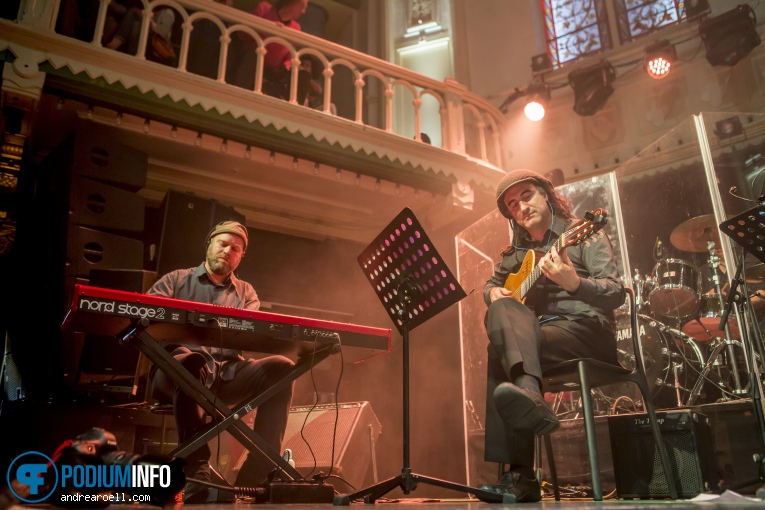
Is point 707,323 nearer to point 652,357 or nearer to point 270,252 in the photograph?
point 652,357

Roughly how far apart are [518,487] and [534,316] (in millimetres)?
665

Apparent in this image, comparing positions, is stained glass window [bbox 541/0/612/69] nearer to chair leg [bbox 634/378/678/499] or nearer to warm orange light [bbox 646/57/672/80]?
warm orange light [bbox 646/57/672/80]

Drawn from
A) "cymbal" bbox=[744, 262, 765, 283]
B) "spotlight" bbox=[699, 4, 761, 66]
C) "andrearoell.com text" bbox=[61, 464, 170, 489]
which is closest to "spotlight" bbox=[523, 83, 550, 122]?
"spotlight" bbox=[699, 4, 761, 66]

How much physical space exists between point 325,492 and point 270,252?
166 inches

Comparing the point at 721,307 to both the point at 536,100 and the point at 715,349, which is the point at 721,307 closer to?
the point at 715,349

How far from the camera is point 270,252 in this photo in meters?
6.28

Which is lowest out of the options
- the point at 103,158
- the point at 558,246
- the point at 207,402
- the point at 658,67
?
the point at 207,402

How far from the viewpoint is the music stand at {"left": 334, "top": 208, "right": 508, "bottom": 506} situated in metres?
2.34

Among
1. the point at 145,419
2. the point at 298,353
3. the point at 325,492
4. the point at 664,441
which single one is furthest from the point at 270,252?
the point at 664,441

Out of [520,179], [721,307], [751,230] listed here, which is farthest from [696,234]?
[520,179]

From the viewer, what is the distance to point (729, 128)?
203 inches

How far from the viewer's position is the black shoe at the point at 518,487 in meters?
2.08

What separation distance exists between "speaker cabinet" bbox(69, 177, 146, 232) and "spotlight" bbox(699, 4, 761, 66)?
22.7ft

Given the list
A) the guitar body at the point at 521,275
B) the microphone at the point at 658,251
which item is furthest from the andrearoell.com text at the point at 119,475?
the microphone at the point at 658,251
